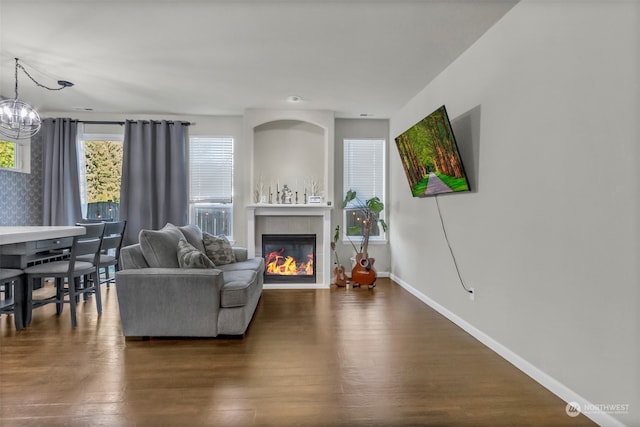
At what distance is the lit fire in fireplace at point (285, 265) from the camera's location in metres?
5.24

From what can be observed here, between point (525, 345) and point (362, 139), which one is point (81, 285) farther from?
point (525, 345)

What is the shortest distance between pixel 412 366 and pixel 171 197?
4300 millimetres

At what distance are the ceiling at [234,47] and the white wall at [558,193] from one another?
0.57m

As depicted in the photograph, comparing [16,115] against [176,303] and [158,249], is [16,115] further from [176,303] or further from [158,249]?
[176,303]

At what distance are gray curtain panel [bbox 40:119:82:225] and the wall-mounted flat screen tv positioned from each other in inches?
191

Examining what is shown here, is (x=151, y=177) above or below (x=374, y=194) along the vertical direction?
above

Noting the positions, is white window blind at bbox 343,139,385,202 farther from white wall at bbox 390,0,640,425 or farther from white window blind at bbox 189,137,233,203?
white wall at bbox 390,0,640,425

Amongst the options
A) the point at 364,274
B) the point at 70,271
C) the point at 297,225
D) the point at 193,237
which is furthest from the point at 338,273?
the point at 70,271

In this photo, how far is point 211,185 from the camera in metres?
5.53

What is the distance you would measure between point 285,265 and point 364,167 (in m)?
2.10

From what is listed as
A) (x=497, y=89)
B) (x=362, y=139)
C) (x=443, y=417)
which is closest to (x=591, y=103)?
(x=497, y=89)

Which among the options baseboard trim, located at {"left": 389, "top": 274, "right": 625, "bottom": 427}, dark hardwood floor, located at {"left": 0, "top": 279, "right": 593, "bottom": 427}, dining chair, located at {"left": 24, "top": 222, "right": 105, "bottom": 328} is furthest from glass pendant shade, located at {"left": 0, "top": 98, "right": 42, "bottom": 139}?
baseboard trim, located at {"left": 389, "top": 274, "right": 625, "bottom": 427}

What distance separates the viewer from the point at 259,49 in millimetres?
3166

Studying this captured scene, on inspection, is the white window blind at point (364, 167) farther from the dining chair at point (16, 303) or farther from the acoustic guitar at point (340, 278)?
the dining chair at point (16, 303)
